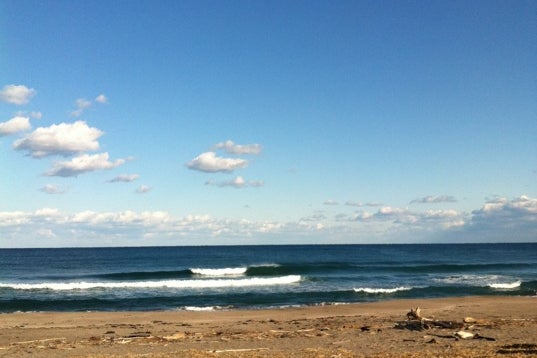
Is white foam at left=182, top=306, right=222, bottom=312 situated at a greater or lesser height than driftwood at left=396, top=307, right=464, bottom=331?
lesser

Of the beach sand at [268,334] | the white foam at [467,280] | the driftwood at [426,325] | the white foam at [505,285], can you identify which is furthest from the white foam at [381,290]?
the driftwood at [426,325]

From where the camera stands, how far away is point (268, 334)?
15.8m

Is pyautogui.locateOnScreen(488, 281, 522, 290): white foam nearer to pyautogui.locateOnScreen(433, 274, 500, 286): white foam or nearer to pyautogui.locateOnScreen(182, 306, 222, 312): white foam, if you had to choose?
pyautogui.locateOnScreen(433, 274, 500, 286): white foam

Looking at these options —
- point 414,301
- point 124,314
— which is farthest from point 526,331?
point 124,314

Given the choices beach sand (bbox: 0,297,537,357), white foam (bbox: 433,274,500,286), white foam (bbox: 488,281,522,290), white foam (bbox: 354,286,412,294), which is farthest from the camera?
white foam (bbox: 433,274,500,286)

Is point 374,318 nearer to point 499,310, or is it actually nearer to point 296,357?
point 499,310

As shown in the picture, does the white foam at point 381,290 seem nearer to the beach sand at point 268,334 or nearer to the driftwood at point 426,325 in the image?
the beach sand at point 268,334

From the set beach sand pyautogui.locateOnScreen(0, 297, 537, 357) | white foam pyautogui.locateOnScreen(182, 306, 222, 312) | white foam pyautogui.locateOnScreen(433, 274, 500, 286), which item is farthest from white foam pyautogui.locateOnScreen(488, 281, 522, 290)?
white foam pyautogui.locateOnScreen(182, 306, 222, 312)

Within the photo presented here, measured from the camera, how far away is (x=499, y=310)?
2264 centimetres

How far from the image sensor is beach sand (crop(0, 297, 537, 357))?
12477 mm

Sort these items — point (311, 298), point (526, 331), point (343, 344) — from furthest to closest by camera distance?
point (311, 298) → point (526, 331) → point (343, 344)

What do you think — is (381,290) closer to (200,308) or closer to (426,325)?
(200,308)

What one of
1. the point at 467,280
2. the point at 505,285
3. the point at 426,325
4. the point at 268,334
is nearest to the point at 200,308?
the point at 268,334

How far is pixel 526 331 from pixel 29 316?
20314mm
